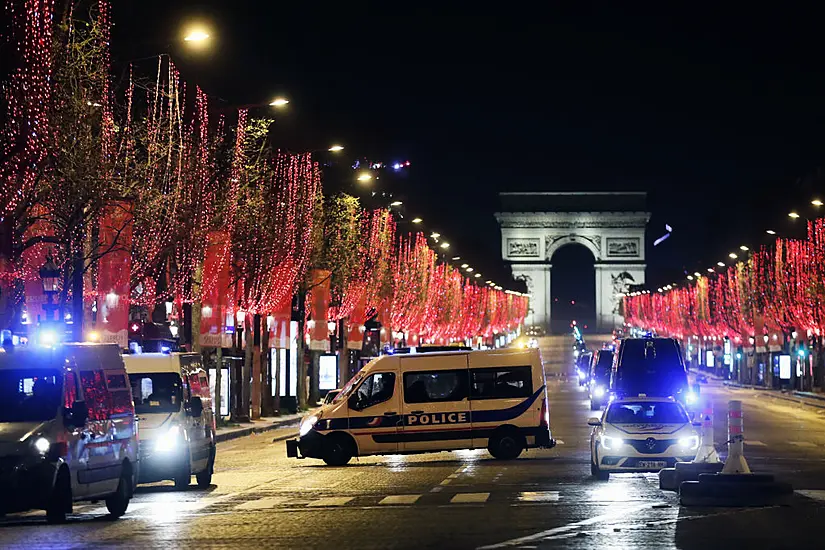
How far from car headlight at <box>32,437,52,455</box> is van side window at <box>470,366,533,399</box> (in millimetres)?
15864

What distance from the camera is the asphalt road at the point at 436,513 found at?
18969 millimetres

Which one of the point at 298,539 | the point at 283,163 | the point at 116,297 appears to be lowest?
the point at 298,539

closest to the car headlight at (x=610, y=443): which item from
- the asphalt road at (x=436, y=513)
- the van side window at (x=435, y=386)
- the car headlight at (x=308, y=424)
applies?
the asphalt road at (x=436, y=513)

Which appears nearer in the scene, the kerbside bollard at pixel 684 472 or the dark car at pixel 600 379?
the kerbside bollard at pixel 684 472

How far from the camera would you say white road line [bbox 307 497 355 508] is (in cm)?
2461

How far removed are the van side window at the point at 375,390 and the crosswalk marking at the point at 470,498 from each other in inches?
408

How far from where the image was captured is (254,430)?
54.4 meters

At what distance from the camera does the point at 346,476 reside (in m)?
31.9

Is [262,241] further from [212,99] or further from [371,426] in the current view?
[371,426]

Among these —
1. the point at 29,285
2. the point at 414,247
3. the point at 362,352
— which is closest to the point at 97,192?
the point at 29,285

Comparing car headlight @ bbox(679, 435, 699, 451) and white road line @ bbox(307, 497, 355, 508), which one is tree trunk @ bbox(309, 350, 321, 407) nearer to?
car headlight @ bbox(679, 435, 699, 451)

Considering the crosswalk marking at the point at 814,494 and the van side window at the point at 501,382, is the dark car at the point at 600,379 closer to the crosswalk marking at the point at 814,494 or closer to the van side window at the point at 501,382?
Result: the van side window at the point at 501,382

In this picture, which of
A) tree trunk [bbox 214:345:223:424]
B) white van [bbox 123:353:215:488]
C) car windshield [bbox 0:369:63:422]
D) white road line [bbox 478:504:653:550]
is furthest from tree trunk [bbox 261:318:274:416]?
white road line [bbox 478:504:653:550]

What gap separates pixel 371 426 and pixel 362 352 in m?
47.4
